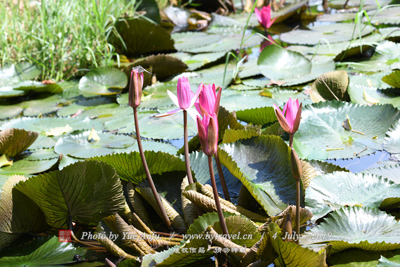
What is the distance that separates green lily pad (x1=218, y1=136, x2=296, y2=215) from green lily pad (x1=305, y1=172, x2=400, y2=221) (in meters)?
0.06

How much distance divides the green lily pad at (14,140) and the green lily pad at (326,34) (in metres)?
2.22

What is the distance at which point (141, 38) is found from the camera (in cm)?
323

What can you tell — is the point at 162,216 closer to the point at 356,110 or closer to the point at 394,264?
the point at 394,264

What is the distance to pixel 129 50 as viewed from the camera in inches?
132

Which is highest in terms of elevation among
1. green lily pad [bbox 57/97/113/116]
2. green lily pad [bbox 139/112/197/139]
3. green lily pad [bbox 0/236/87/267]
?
green lily pad [bbox 0/236/87/267]

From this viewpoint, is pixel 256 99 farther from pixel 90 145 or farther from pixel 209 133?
pixel 209 133

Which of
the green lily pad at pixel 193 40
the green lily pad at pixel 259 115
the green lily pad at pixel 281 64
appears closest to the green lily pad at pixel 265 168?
the green lily pad at pixel 259 115

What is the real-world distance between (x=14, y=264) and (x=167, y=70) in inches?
71.8

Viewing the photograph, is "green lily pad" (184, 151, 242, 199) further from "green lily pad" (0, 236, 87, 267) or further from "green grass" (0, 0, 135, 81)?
"green grass" (0, 0, 135, 81)

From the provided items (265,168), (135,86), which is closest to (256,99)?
(265,168)

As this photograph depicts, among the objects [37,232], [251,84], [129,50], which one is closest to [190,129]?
[251,84]

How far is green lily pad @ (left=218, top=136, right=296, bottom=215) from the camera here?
1.03 m

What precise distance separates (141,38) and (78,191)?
2.37 m

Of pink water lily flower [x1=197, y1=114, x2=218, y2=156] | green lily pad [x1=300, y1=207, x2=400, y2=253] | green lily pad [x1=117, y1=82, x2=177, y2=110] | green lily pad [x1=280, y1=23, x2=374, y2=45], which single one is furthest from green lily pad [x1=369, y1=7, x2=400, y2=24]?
pink water lily flower [x1=197, y1=114, x2=218, y2=156]
